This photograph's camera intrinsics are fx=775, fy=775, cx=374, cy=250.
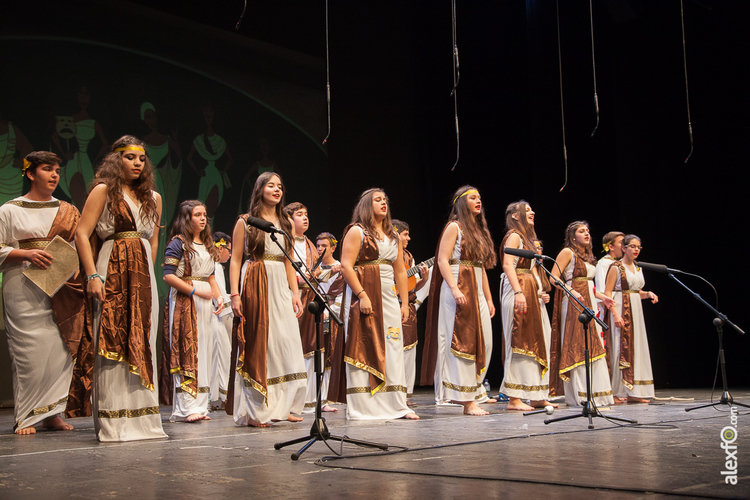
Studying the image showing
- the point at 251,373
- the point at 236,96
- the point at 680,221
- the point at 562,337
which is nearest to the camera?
the point at 251,373

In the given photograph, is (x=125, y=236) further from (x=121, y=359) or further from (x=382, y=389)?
(x=382, y=389)

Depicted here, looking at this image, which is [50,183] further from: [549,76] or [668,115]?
[668,115]

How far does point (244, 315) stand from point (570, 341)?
3.25m

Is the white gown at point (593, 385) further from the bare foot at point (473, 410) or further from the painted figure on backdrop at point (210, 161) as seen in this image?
the painted figure on backdrop at point (210, 161)

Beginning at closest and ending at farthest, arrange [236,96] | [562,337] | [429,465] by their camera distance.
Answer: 1. [429,465]
2. [562,337]
3. [236,96]

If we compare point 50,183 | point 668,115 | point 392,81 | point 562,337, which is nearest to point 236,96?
point 392,81

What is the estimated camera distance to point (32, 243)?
5031 mm

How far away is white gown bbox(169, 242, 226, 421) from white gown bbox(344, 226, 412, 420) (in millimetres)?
1277

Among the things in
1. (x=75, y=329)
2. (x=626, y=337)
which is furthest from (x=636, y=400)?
(x=75, y=329)

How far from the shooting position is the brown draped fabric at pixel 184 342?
588 centimetres

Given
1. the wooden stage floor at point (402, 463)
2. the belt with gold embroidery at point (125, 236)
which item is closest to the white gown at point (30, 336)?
the wooden stage floor at point (402, 463)

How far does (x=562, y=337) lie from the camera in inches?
280

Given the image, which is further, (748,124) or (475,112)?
(475,112)

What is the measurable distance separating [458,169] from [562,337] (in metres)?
4.25
